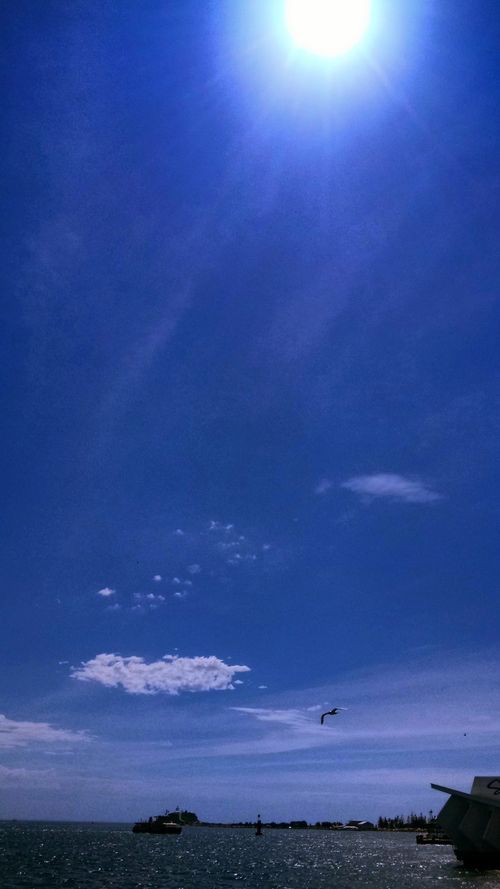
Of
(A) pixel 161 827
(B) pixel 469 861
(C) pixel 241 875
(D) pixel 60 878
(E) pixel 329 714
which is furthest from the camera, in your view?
(A) pixel 161 827

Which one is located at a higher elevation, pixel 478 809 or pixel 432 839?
pixel 478 809

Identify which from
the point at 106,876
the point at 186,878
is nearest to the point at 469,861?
the point at 186,878

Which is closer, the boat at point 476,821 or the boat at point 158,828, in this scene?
the boat at point 476,821

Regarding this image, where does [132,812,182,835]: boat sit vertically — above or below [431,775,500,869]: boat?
below

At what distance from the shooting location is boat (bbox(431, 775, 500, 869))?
61756 millimetres

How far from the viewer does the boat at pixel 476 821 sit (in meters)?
61.8

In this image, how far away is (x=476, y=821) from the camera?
64688 mm

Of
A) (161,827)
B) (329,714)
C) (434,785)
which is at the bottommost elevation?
(161,827)

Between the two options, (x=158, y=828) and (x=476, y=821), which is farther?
(x=158, y=828)

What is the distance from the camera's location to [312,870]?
232 ft

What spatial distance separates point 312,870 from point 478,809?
19.4m

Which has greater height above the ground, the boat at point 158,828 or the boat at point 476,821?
the boat at point 476,821

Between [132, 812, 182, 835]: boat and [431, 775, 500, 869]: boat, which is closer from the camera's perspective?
[431, 775, 500, 869]: boat

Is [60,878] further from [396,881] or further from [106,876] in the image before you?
[396,881]
